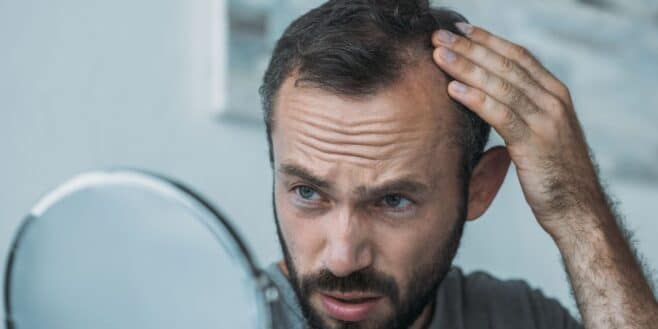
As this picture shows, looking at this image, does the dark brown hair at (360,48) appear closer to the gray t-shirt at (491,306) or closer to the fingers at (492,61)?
the fingers at (492,61)

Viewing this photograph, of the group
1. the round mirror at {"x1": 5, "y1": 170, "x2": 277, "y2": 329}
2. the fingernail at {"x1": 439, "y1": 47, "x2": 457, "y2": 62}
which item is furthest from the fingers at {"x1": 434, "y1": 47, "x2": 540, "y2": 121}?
the round mirror at {"x1": 5, "y1": 170, "x2": 277, "y2": 329}

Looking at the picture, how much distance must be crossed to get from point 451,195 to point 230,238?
0.63 m

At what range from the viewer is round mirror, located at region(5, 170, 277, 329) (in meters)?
0.74

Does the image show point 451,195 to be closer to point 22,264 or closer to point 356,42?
point 356,42

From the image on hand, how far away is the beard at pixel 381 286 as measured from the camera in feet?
3.90

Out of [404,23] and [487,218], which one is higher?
[404,23]

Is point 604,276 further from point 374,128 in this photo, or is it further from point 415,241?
point 374,128

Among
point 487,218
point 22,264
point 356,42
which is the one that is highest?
point 356,42

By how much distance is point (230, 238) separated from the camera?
73 centimetres

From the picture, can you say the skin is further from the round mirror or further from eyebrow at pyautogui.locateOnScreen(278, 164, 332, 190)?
the round mirror

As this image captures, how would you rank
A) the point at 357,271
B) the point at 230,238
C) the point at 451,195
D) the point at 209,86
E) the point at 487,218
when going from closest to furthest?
1. the point at 230,238
2. the point at 357,271
3. the point at 451,195
4. the point at 209,86
5. the point at 487,218

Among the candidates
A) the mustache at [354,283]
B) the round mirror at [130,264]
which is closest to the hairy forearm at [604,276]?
the mustache at [354,283]

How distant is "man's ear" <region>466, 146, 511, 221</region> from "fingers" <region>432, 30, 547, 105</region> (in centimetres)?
15

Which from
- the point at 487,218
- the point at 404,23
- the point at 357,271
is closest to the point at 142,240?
the point at 357,271
